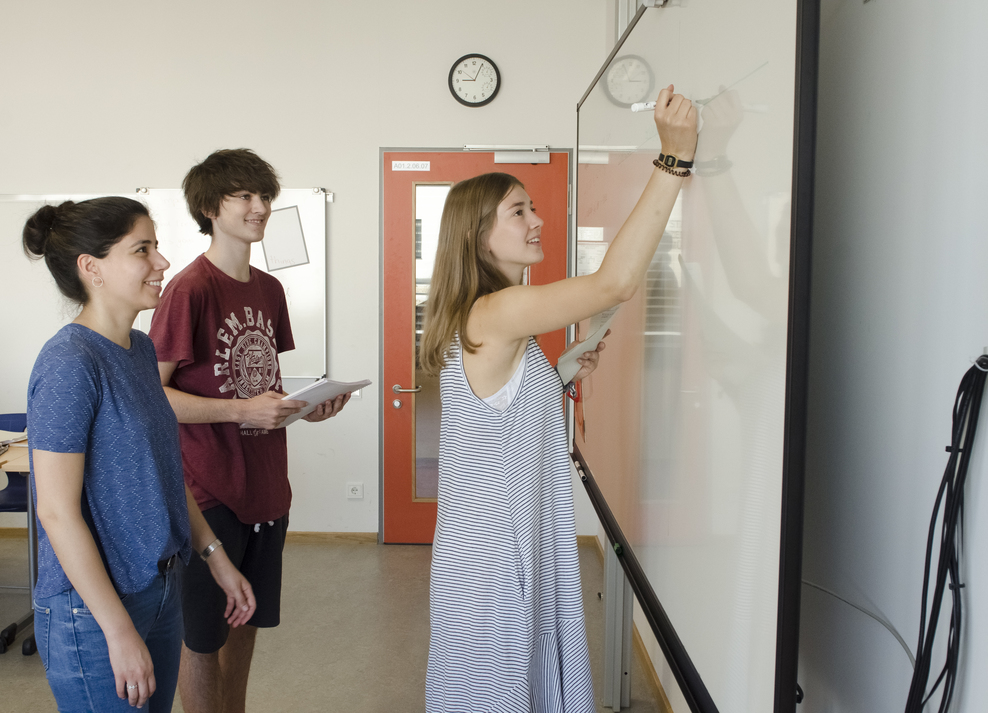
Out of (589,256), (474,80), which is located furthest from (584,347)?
(474,80)

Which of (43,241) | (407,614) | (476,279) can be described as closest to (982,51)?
(476,279)

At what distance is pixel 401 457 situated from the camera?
3.93m

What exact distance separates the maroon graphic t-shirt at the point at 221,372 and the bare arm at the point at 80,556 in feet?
1.77

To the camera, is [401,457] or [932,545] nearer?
[932,545]

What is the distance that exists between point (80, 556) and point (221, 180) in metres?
1.00

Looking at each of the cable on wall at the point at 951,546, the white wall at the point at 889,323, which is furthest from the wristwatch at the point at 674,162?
the cable on wall at the point at 951,546

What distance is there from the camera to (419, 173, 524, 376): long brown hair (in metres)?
1.41

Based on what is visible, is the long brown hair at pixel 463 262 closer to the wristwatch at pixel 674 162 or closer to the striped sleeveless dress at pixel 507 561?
the striped sleeveless dress at pixel 507 561

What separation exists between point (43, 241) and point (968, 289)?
1.43 metres

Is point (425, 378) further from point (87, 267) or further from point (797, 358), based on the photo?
point (797, 358)

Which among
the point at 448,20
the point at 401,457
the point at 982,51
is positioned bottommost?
the point at 401,457

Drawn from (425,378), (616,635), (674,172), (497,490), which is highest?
(674,172)

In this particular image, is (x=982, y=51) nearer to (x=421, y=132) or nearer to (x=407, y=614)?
(x=407, y=614)

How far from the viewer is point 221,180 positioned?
5.73 feet
